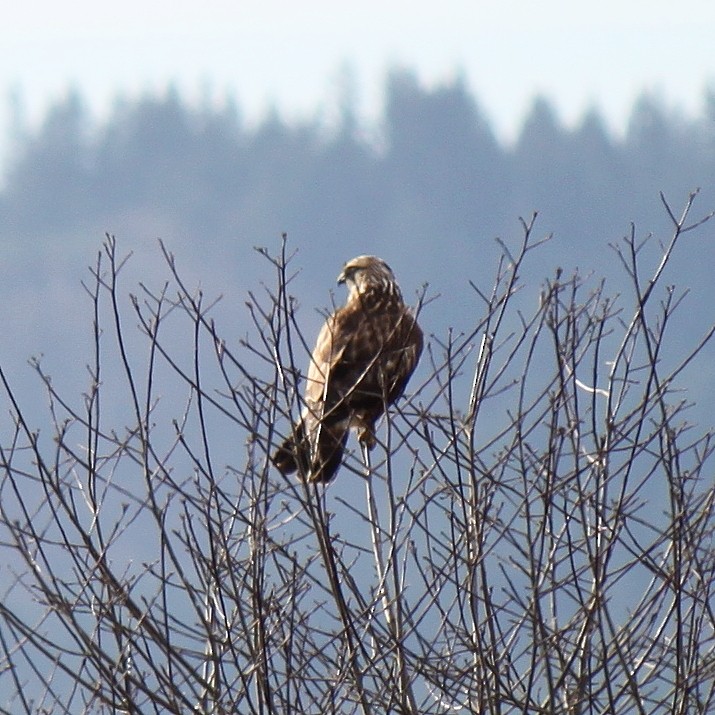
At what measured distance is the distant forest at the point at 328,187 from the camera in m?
91.4

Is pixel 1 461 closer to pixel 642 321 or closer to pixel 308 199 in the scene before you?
pixel 642 321

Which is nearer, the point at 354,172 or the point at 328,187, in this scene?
the point at 328,187

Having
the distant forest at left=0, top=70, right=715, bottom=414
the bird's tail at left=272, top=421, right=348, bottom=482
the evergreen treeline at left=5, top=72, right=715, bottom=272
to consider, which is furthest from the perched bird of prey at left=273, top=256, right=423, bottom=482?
the evergreen treeline at left=5, top=72, right=715, bottom=272

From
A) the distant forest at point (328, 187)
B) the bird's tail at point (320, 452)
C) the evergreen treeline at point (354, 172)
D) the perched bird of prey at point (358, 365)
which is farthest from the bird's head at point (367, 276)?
the evergreen treeline at point (354, 172)

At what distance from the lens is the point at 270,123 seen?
11531cm

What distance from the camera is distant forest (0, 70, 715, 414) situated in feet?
300

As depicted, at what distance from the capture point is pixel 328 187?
352 ft

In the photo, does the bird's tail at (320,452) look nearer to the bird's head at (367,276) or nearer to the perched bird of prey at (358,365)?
the perched bird of prey at (358,365)

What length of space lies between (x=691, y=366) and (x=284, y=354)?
68.8 m

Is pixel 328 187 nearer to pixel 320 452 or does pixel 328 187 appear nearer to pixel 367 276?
pixel 367 276

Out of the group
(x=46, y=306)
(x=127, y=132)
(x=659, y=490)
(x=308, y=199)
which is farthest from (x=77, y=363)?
(x=659, y=490)

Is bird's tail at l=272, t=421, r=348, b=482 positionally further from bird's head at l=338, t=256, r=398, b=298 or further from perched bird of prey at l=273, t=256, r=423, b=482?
bird's head at l=338, t=256, r=398, b=298

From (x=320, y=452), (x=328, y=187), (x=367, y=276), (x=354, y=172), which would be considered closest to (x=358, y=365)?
(x=367, y=276)

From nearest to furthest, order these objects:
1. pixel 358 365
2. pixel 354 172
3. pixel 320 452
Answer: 1. pixel 320 452
2. pixel 358 365
3. pixel 354 172
